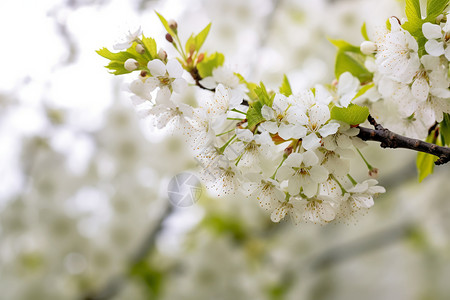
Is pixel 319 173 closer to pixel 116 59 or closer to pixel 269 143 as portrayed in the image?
pixel 269 143

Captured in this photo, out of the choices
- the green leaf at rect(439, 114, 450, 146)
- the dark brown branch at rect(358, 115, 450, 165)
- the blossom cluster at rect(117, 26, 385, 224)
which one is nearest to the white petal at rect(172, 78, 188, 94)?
the blossom cluster at rect(117, 26, 385, 224)

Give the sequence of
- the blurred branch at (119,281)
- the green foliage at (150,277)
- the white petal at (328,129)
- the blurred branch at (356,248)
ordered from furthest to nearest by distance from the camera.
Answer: the blurred branch at (356,248), the green foliage at (150,277), the blurred branch at (119,281), the white petal at (328,129)

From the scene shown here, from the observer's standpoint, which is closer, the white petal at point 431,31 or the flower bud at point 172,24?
the white petal at point 431,31

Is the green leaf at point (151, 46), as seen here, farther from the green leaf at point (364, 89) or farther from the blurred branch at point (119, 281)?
the blurred branch at point (119, 281)

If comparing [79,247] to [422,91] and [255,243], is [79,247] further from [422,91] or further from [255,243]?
[422,91]

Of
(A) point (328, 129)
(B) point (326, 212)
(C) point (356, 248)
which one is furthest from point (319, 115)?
(C) point (356, 248)

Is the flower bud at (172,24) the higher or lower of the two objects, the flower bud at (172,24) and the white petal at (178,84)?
the higher

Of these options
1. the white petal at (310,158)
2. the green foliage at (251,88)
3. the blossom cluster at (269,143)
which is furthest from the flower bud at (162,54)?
the white petal at (310,158)

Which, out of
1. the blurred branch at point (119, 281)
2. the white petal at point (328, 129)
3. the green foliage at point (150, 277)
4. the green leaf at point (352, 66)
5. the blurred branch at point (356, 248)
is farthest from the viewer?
the blurred branch at point (356, 248)

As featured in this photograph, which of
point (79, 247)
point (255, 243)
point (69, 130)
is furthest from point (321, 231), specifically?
point (69, 130)
